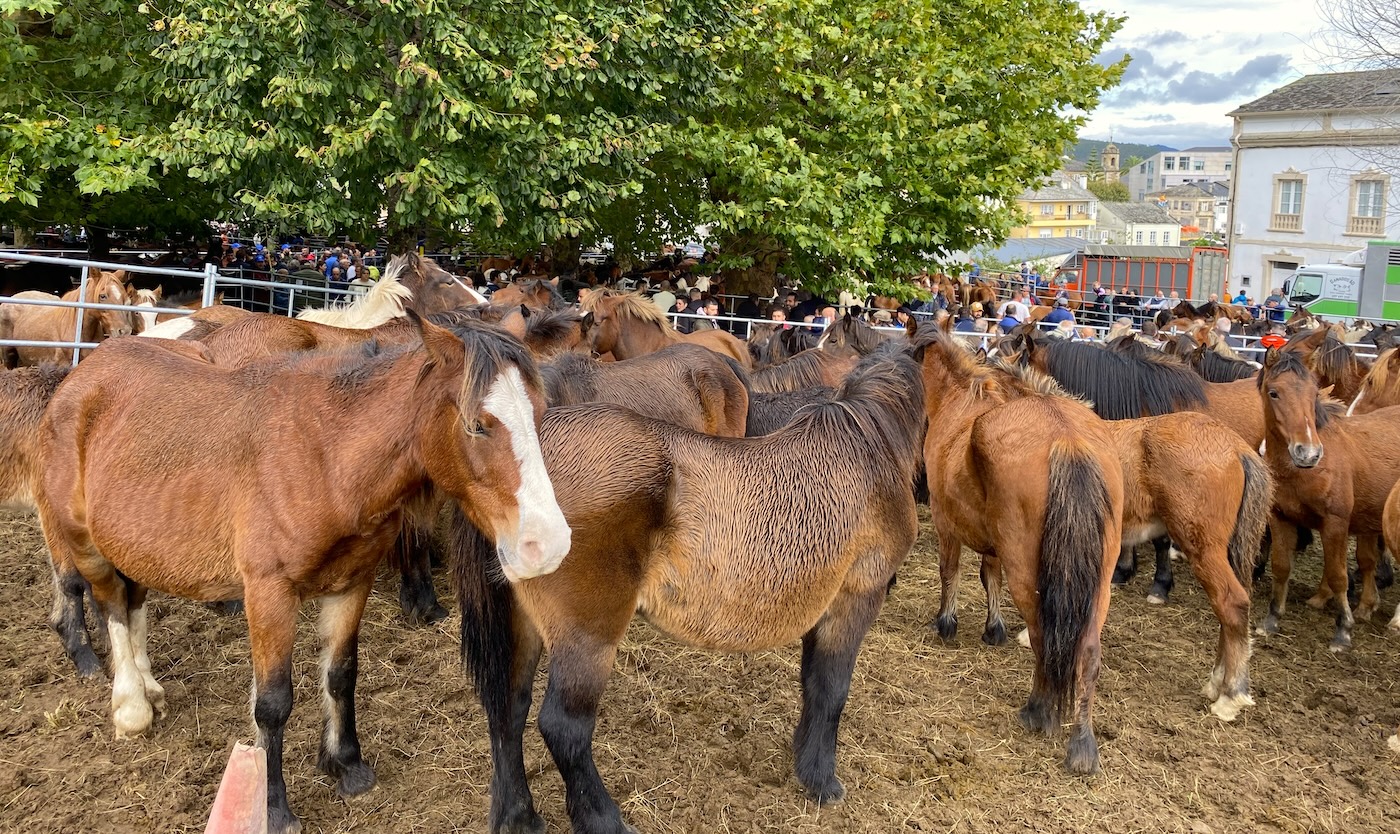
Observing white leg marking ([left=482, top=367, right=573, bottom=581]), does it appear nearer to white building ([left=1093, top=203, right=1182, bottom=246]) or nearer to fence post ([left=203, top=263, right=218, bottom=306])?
fence post ([left=203, top=263, right=218, bottom=306])

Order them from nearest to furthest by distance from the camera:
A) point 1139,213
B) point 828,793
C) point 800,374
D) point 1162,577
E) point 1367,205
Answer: point 828,793
point 1162,577
point 800,374
point 1367,205
point 1139,213

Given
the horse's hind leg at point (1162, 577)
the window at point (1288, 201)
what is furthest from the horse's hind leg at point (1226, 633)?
the window at point (1288, 201)

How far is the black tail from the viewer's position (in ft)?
15.5

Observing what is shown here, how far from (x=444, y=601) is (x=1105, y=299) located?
2520 cm

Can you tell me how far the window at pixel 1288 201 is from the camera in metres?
41.4

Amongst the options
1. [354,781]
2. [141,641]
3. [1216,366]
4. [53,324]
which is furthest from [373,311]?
[1216,366]

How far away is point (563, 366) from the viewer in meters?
5.84

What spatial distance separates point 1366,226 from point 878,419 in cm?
4548

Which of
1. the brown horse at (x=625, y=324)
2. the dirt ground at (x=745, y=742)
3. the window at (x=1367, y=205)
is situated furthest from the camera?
the window at (x=1367, y=205)

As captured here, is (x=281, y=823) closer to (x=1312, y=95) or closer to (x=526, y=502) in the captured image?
(x=526, y=502)

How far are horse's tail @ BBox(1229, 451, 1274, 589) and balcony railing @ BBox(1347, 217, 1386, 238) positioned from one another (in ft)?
137

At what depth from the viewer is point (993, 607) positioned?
6.16 metres

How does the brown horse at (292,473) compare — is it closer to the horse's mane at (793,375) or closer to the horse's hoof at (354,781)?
the horse's hoof at (354,781)

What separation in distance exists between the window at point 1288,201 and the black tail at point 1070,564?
44684mm
